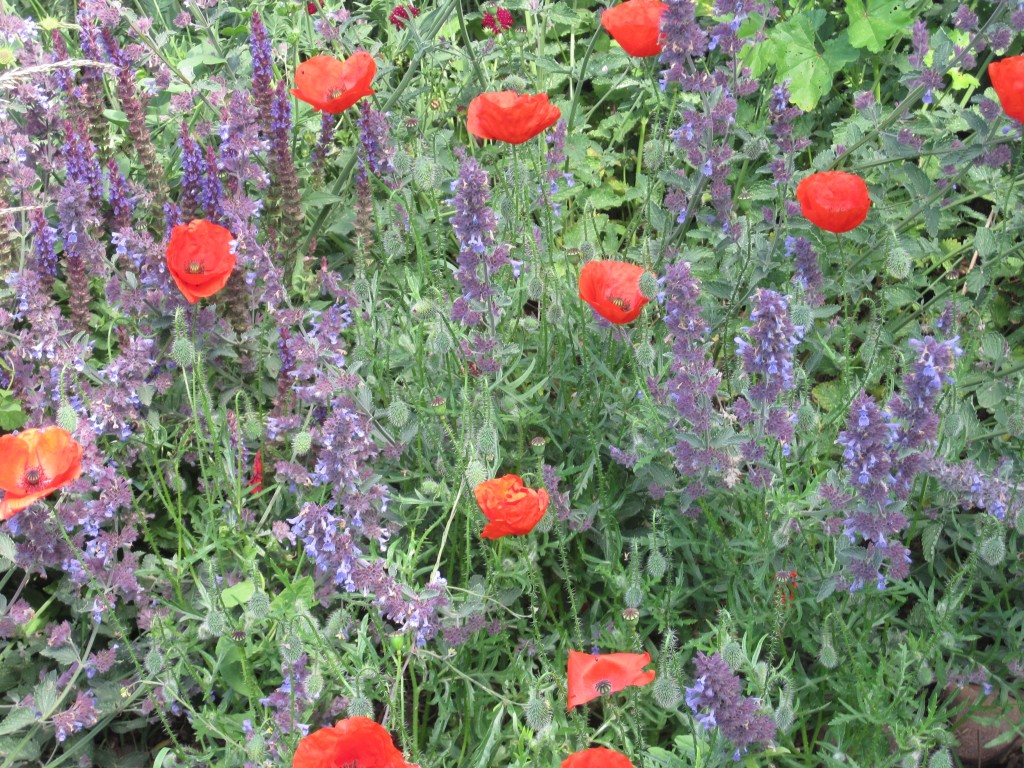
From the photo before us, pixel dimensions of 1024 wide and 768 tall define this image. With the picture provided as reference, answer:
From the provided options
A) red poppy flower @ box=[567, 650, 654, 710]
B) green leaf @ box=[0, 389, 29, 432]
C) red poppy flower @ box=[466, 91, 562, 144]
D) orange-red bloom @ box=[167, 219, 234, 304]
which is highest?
red poppy flower @ box=[466, 91, 562, 144]

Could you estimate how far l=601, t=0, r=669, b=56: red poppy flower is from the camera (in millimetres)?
2811

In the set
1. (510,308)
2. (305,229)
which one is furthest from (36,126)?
(510,308)

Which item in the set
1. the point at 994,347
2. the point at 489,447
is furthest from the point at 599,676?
the point at 994,347

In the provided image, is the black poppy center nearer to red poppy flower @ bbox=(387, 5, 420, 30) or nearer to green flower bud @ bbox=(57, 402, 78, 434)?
green flower bud @ bbox=(57, 402, 78, 434)

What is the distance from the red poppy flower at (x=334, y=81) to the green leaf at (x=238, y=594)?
3.74 feet

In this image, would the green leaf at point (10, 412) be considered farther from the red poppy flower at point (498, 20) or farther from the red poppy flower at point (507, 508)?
the red poppy flower at point (498, 20)

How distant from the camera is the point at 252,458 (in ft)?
9.73

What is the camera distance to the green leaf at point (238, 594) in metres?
2.43

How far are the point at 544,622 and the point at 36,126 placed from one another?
201 cm

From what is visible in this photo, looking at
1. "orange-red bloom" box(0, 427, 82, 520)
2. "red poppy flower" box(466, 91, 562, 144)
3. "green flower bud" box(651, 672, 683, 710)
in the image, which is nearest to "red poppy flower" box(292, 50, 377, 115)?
"red poppy flower" box(466, 91, 562, 144)

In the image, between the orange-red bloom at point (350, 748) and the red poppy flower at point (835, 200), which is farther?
the red poppy flower at point (835, 200)

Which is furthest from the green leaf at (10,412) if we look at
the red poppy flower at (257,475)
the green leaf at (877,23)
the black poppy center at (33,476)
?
the green leaf at (877,23)

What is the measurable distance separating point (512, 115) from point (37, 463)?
3.99 ft

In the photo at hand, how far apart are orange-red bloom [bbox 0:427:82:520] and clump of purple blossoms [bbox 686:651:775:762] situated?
1.23 m
